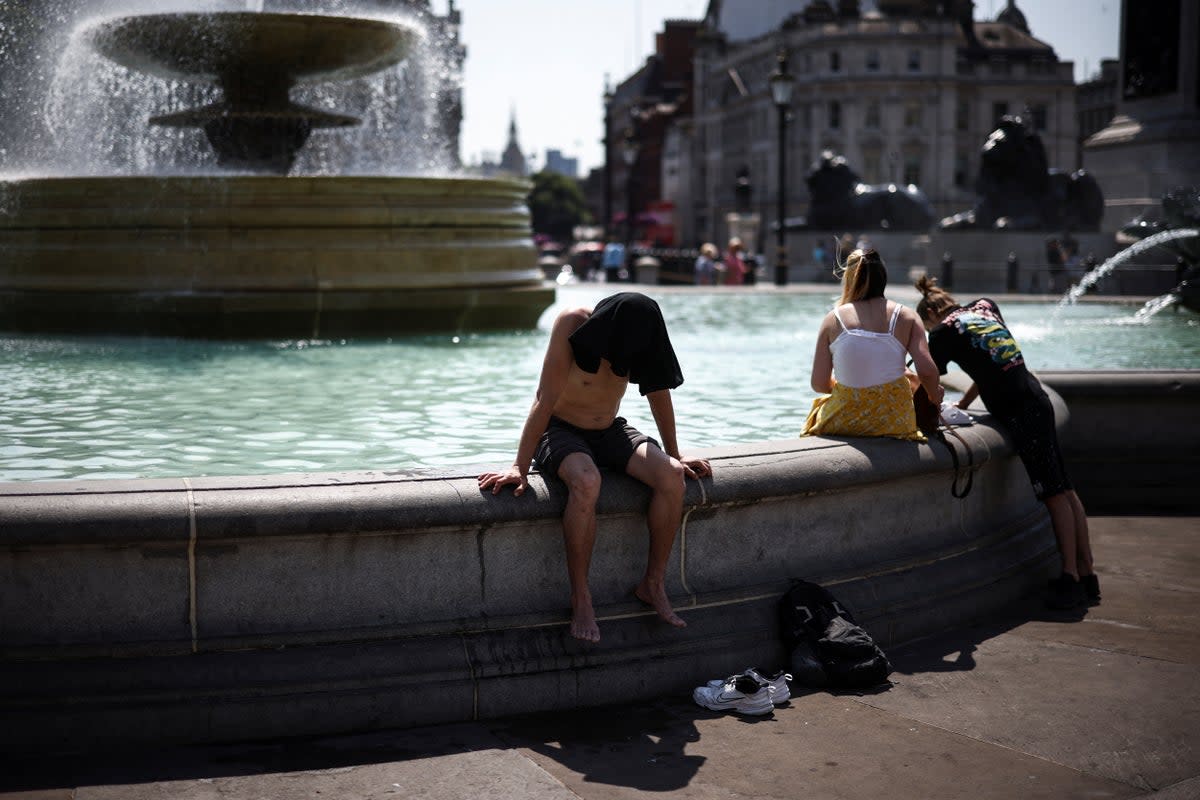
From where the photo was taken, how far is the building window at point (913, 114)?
101812 mm

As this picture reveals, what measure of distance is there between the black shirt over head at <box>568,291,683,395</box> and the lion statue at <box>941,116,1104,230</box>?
28.8 m

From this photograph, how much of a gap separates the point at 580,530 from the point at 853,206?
1530 inches

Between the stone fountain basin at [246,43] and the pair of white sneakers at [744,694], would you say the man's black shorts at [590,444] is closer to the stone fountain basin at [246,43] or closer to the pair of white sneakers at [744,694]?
the pair of white sneakers at [744,694]

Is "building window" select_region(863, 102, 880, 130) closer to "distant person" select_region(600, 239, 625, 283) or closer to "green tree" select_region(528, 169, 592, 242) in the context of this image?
"distant person" select_region(600, 239, 625, 283)

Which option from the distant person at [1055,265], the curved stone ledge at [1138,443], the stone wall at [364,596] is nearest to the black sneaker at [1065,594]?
the stone wall at [364,596]

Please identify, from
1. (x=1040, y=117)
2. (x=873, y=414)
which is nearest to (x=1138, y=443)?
(x=873, y=414)

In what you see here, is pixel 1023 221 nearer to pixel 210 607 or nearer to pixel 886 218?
pixel 886 218

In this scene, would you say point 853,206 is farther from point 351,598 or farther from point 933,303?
point 351,598

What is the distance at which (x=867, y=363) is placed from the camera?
675cm

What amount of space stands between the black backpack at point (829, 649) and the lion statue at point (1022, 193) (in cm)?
2852

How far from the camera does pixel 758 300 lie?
78.1 feet

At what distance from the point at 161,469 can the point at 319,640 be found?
2.06m

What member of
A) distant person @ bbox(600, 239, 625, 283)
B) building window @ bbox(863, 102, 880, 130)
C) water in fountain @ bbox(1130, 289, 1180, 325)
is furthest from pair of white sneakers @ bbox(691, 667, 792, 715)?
building window @ bbox(863, 102, 880, 130)

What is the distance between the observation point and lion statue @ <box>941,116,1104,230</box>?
3284cm
